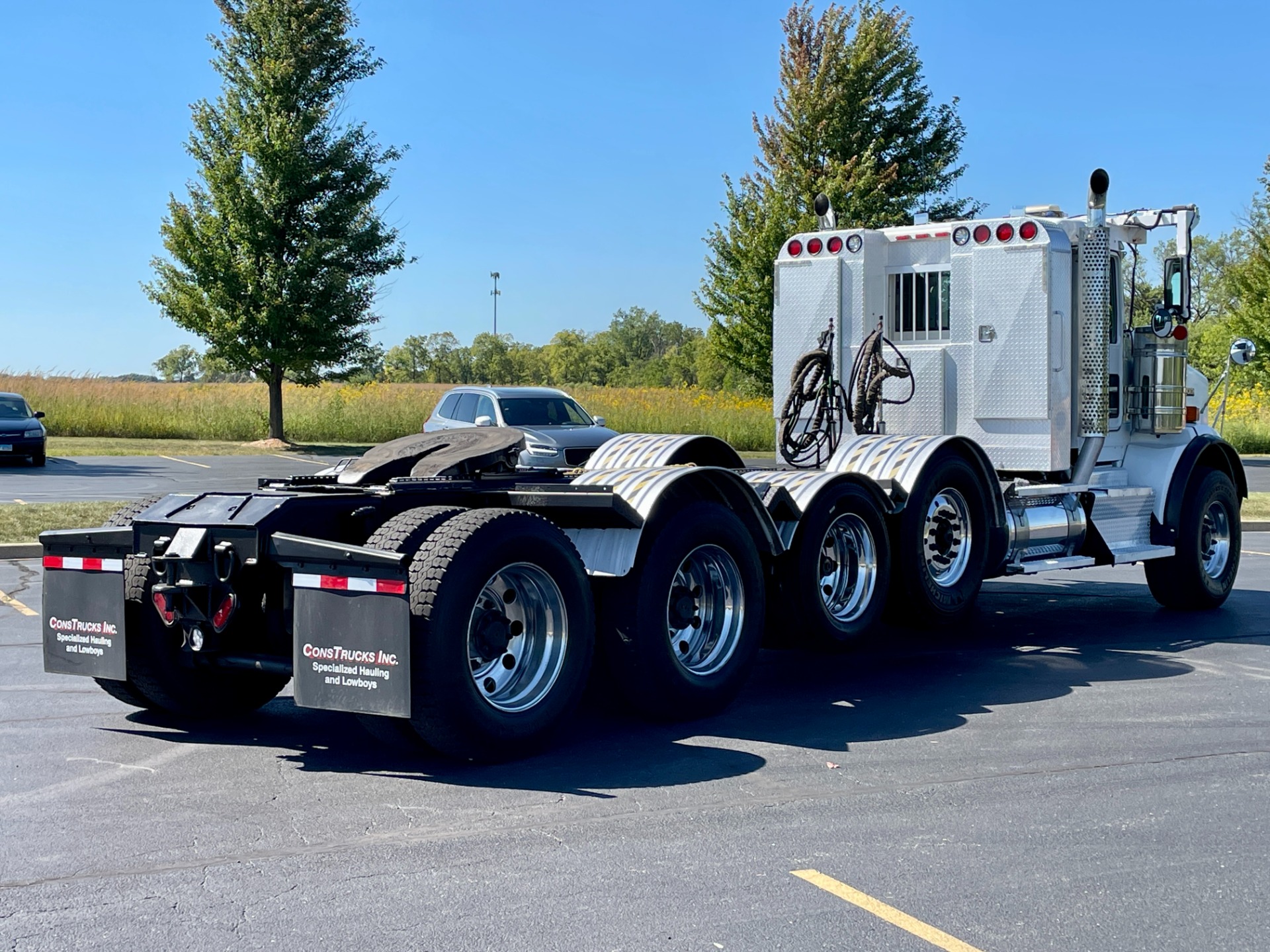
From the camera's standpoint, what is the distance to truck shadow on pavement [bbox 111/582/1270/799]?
6.26 m

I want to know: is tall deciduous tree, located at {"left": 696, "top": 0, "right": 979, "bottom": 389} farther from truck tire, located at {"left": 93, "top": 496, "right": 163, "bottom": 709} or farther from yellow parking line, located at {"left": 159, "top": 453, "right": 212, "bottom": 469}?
truck tire, located at {"left": 93, "top": 496, "right": 163, "bottom": 709}

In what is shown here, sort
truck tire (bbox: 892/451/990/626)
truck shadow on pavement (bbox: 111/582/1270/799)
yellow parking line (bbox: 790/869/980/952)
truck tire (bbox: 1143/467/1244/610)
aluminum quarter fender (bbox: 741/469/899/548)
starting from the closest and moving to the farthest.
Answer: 1. yellow parking line (bbox: 790/869/980/952)
2. truck shadow on pavement (bbox: 111/582/1270/799)
3. aluminum quarter fender (bbox: 741/469/899/548)
4. truck tire (bbox: 892/451/990/626)
5. truck tire (bbox: 1143/467/1244/610)

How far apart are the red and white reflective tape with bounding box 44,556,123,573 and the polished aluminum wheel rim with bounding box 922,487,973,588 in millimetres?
5191

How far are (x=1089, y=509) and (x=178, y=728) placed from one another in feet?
22.2

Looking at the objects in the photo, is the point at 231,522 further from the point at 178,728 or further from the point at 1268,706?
the point at 1268,706

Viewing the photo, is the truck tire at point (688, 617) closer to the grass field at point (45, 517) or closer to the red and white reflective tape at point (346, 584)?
the red and white reflective tape at point (346, 584)

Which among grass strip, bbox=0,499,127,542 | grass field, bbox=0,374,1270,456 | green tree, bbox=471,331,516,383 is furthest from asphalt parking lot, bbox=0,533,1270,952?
Result: green tree, bbox=471,331,516,383

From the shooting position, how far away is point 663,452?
8.91 metres

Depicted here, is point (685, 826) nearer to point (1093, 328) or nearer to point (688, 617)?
point (688, 617)

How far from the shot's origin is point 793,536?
825 cm

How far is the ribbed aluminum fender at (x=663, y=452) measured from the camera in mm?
8922

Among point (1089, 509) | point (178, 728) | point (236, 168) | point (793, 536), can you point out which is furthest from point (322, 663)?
point (236, 168)

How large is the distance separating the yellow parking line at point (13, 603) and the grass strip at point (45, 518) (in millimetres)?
2856

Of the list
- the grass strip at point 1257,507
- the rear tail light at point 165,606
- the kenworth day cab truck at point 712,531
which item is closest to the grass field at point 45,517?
the kenworth day cab truck at point 712,531
